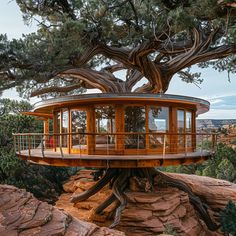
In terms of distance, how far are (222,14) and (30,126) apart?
1146 cm

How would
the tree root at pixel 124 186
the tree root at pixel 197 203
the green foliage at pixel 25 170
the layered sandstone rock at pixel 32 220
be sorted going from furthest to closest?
the green foliage at pixel 25 170
the tree root at pixel 197 203
the tree root at pixel 124 186
the layered sandstone rock at pixel 32 220

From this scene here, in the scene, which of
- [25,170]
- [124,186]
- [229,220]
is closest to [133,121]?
[124,186]

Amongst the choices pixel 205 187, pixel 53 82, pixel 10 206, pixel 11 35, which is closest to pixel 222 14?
pixel 10 206

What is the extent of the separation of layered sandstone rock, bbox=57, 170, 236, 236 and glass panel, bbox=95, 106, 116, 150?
1604 mm

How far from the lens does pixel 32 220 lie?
492 cm

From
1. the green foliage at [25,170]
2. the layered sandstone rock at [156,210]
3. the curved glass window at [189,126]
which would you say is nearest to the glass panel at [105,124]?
the layered sandstone rock at [156,210]

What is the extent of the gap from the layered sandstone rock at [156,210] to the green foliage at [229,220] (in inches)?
34.3

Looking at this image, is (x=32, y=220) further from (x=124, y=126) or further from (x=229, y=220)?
(x=229, y=220)

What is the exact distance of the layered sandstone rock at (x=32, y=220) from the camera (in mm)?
4680

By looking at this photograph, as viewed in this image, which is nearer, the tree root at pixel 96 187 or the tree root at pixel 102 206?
the tree root at pixel 102 206

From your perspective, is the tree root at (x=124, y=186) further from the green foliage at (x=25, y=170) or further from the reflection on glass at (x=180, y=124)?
the green foliage at (x=25, y=170)

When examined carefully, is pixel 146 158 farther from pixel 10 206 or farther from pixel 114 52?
pixel 114 52

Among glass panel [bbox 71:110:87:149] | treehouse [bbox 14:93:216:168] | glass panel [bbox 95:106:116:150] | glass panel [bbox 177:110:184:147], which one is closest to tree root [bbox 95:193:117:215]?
treehouse [bbox 14:93:216:168]

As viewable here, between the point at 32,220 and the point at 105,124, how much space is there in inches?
201
